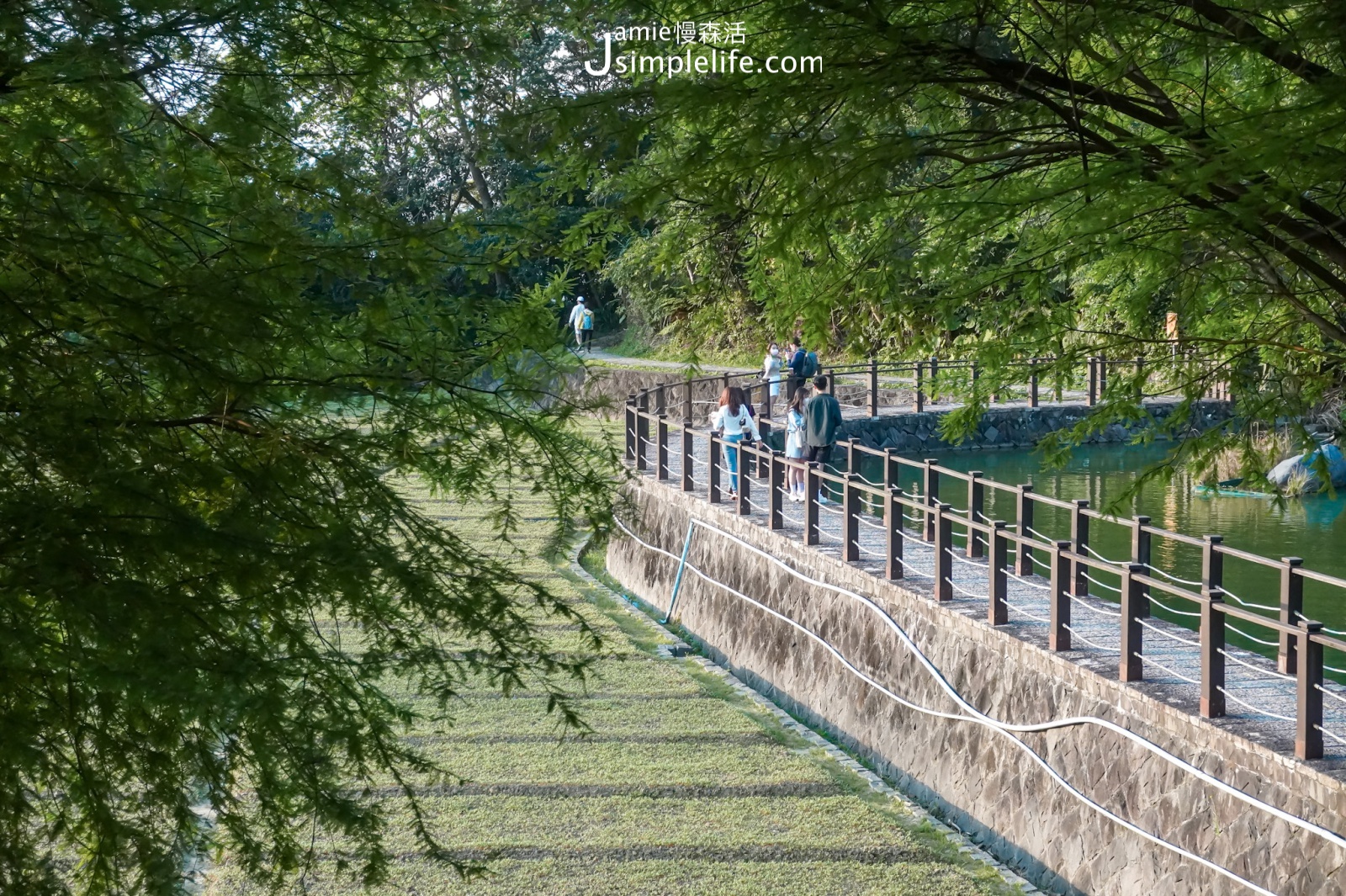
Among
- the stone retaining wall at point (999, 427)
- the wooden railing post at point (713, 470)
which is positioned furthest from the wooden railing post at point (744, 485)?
the stone retaining wall at point (999, 427)

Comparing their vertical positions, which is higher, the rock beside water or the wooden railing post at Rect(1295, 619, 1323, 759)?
the wooden railing post at Rect(1295, 619, 1323, 759)

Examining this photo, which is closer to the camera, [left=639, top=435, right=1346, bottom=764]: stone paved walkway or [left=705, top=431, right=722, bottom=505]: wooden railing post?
[left=639, top=435, right=1346, bottom=764]: stone paved walkway

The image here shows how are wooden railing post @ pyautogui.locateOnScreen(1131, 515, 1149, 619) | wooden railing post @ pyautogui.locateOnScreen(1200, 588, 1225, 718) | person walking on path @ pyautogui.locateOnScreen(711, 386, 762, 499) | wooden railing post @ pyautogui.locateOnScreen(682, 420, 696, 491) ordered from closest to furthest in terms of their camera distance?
1. wooden railing post @ pyautogui.locateOnScreen(1200, 588, 1225, 718)
2. wooden railing post @ pyautogui.locateOnScreen(1131, 515, 1149, 619)
3. person walking on path @ pyautogui.locateOnScreen(711, 386, 762, 499)
4. wooden railing post @ pyautogui.locateOnScreen(682, 420, 696, 491)

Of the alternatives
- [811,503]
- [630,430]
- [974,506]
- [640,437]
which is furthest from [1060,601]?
[630,430]

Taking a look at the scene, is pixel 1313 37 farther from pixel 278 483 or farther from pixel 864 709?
pixel 864 709

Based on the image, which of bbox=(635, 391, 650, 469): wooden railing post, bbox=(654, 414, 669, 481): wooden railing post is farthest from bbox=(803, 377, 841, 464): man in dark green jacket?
bbox=(635, 391, 650, 469): wooden railing post

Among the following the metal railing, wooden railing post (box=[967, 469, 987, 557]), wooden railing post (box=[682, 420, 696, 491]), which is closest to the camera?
the metal railing

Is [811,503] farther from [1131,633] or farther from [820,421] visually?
[1131,633]

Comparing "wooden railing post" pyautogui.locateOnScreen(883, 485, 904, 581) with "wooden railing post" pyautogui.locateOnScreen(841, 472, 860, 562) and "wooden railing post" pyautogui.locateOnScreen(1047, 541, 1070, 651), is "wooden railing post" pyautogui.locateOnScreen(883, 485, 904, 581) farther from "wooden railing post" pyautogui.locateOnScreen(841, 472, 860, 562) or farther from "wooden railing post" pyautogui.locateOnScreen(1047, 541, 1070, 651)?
"wooden railing post" pyautogui.locateOnScreen(1047, 541, 1070, 651)

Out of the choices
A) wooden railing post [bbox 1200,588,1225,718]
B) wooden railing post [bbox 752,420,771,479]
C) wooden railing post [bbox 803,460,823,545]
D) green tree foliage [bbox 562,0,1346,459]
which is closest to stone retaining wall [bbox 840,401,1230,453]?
wooden railing post [bbox 752,420,771,479]

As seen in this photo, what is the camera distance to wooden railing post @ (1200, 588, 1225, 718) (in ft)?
21.4

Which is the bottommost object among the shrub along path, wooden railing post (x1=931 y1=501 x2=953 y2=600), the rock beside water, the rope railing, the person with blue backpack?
the shrub along path

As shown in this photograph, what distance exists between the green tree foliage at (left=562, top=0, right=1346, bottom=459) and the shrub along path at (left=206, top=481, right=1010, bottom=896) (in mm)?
2181

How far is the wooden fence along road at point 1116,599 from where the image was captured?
6.36 meters
